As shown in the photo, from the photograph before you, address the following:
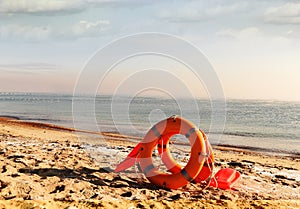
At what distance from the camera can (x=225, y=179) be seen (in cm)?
760

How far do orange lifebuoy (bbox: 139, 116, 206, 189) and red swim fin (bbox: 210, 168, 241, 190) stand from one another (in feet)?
2.45

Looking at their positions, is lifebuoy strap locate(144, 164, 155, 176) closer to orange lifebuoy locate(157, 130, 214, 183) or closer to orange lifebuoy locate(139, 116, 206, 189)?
orange lifebuoy locate(139, 116, 206, 189)

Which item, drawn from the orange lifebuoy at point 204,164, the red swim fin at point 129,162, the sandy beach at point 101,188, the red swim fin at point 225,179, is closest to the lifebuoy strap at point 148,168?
the sandy beach at point 101,188

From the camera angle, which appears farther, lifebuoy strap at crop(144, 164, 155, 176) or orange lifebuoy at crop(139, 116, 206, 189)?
lifebuoy strap at crop(144, 164, 155, 176)

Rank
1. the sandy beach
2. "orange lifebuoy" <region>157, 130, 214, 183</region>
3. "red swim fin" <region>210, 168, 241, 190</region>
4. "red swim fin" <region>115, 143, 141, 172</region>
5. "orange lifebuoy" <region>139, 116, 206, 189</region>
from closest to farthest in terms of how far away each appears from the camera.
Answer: the sandy beach
"orange lifebuoy" <region>139, 116, 206, 189</region>
"orange lifebuoy" <region>157, 130, 214, 183</region>
"red swim fin" <region>210, 168, 241, 190</region>
"red swim fin" <region>115, 143, 141, 172</region>

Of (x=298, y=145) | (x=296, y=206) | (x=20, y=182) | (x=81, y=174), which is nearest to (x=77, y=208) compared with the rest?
(x=20, y=182)

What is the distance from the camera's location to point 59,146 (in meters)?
11.1

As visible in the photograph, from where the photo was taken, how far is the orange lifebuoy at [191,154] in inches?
275

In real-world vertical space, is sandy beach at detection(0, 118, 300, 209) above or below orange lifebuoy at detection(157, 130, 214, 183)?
below

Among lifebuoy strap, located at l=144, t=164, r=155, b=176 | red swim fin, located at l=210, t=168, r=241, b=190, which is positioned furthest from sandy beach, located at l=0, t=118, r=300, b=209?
lifebuoy strap, located at l=144, t=164, r=155, b=176

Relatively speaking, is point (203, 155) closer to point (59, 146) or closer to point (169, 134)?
point (169, 134)

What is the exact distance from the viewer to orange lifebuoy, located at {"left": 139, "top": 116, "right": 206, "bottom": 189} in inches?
275

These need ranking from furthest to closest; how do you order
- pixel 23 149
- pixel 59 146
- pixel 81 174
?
pixel 59 146 → pixel 23 149 → pixel 81 174

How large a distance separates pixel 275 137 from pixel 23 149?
1572 centimetres
